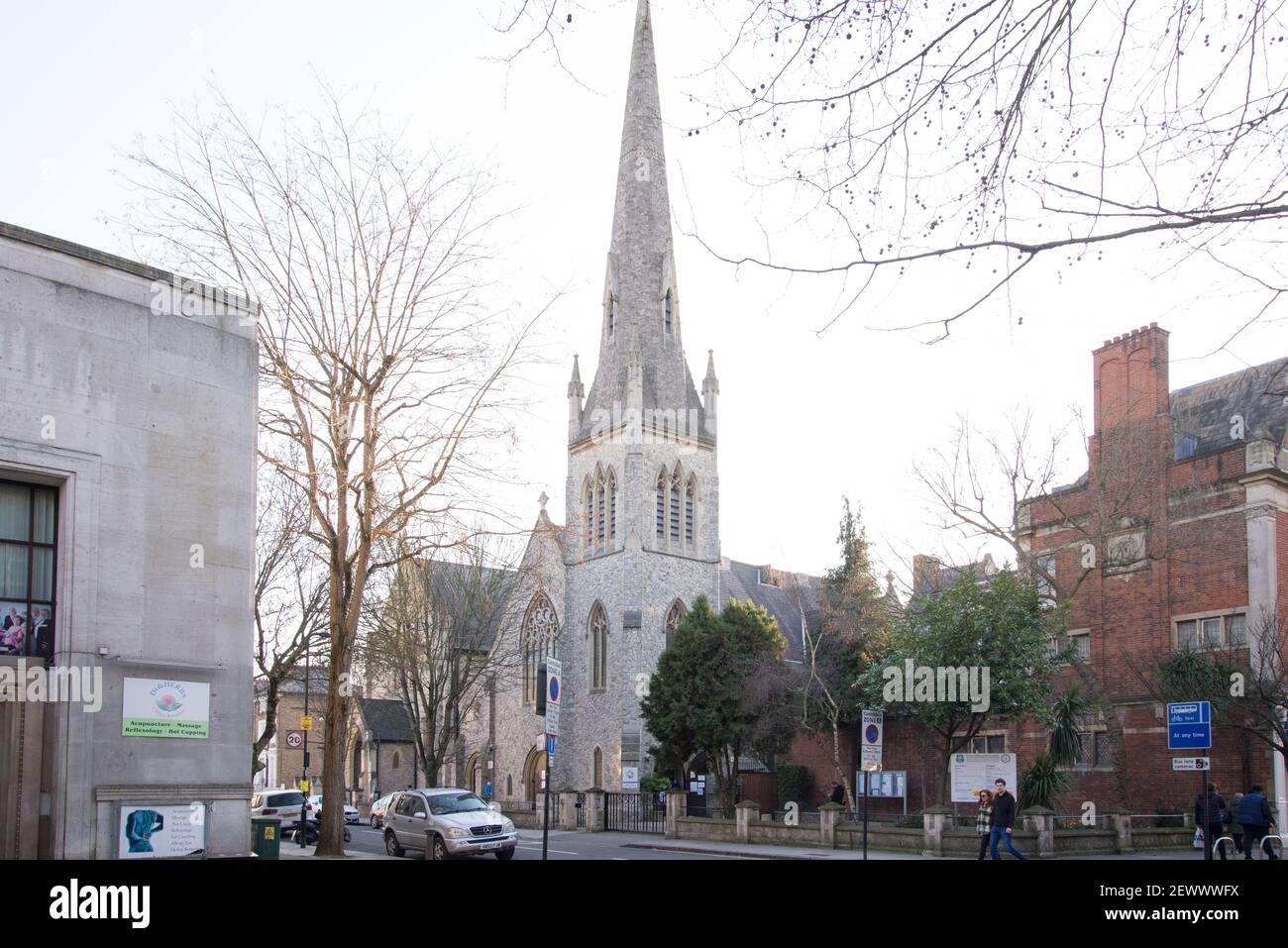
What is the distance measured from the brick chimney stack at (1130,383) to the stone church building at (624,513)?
23.1 metres

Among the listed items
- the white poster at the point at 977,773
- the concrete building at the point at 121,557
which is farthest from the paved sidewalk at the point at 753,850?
the concrete building at the point at 121,557

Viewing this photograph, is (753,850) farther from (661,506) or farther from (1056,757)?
(661,506)

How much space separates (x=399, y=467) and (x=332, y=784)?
20.6 feet

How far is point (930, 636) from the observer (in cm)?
3103

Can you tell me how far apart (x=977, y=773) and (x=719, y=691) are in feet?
54.0

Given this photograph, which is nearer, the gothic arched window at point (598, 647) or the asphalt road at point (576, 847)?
the asphalt road at point (576, 847)

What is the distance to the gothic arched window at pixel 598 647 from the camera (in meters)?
56.8

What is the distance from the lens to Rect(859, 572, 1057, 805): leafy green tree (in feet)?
98.0

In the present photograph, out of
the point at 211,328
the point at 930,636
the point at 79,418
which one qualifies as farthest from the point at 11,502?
the point at 930,636

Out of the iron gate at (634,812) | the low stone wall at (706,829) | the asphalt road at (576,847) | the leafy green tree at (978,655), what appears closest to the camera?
the asphalt road at (576,847)

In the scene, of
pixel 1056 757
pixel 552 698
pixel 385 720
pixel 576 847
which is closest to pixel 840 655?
pixel 1056 757

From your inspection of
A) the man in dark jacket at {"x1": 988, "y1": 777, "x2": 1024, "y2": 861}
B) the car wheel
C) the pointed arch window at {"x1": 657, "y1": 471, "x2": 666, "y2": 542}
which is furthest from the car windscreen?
the pointed arch window at {"x1": 657, "y1": 471, "x2": 666, "y2": 542}

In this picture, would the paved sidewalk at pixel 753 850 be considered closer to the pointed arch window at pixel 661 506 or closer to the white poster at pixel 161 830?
the white poster at pixel 161 830
